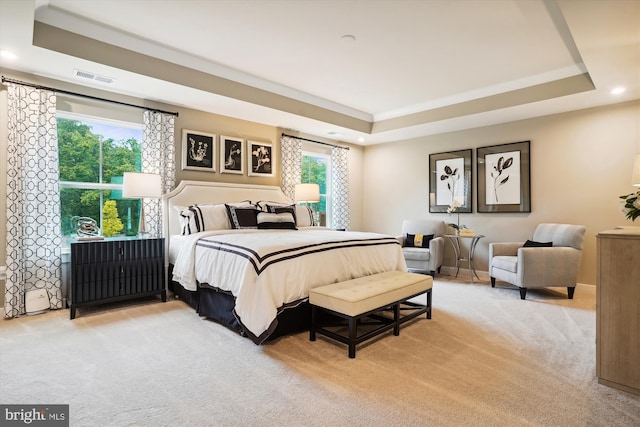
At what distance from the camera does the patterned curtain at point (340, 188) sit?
6629 millimetres

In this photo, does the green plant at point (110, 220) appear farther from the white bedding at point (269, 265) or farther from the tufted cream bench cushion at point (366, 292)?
the tufted cream bench cushion at point (366, 292)

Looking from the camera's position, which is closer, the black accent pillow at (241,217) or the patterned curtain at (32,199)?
the patterned curtain at (32,199)

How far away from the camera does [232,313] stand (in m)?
2.97

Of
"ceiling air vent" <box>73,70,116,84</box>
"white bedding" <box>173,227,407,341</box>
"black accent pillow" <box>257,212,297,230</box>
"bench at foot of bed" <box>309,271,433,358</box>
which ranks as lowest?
"bench at foot of bed" <box>309,271,433,358</box>

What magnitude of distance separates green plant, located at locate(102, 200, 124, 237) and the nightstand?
57 centimetres

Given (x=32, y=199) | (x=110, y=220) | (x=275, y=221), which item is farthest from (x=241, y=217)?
(x=32, y=199)

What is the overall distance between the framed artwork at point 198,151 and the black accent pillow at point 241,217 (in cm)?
89

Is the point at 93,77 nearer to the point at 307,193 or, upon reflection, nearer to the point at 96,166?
the point at 96,166

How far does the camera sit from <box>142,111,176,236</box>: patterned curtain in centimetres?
424

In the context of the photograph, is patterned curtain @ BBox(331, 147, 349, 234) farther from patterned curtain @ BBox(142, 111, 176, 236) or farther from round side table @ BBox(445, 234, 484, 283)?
patterned curtain @ BBox(142, 111, 176, 236)

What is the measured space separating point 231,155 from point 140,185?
1618 millimetres

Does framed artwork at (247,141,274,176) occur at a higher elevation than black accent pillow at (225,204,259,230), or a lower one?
higher

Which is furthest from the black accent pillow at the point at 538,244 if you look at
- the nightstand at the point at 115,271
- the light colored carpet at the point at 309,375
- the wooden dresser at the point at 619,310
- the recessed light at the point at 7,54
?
the recessed light at the point at 7,54

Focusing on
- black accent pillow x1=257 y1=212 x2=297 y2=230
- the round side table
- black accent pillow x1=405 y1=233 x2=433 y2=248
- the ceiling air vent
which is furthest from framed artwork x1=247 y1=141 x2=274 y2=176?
the round side table
